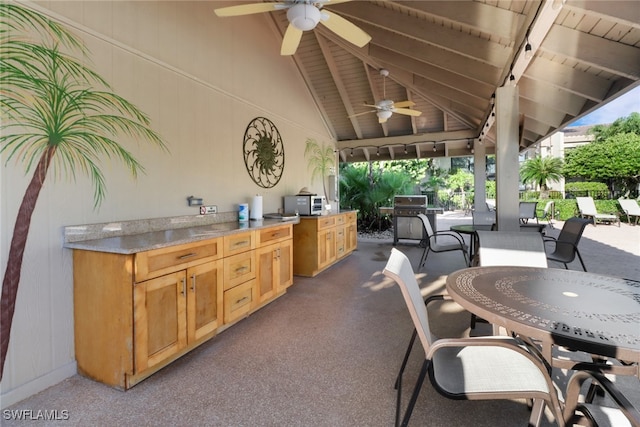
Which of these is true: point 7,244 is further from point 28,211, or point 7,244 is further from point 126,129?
point 126,129

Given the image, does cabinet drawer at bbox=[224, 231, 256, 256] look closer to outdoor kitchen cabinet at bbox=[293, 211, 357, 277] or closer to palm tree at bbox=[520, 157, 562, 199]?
outdoor kitchen cabinet at bbox=[293, 211, 357, 277]

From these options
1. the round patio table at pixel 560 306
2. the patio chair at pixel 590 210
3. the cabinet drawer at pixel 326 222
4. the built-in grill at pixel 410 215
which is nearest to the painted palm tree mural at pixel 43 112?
the round patio table at pixel 560 306

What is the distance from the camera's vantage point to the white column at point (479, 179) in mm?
6863

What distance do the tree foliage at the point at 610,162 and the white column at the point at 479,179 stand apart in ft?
30.0

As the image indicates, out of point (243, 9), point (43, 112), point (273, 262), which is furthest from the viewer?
point (273, 262)

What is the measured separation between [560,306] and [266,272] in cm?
255

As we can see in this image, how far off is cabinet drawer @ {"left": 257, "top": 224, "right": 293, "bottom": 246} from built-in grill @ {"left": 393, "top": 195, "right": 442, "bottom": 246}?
157 inches

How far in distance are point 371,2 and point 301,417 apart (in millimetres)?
4433

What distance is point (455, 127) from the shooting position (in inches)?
269

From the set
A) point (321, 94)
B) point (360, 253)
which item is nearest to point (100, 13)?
point (321, 94)

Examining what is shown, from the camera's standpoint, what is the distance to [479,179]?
7.02 m

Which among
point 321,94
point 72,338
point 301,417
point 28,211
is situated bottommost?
point 301,417

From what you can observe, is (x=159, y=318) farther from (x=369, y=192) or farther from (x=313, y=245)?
(x=369, y=192)

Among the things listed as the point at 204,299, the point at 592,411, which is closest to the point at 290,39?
the point at 204,299
